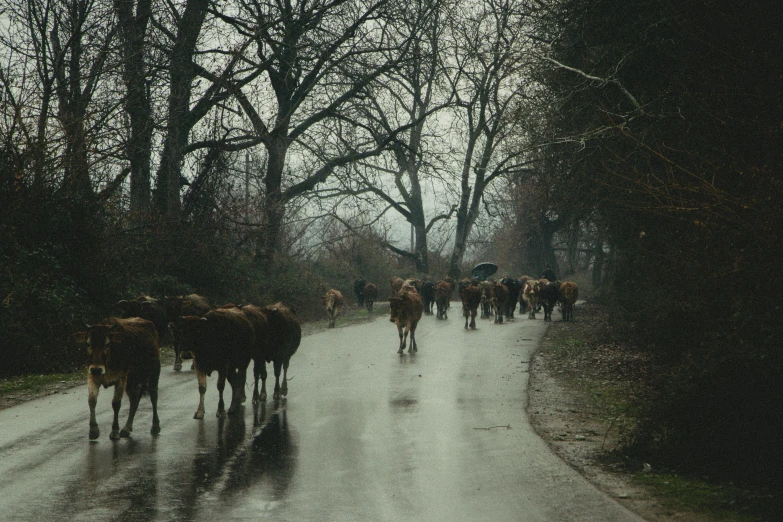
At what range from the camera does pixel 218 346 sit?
36.6 ft

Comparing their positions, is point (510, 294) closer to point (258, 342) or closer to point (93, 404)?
point (258, 342)

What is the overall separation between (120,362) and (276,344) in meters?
3.68

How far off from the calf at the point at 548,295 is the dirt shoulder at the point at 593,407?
10.6 m

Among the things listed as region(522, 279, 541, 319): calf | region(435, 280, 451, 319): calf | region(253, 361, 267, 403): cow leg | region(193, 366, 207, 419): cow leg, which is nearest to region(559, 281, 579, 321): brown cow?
region(522, 279, 541, 319): calf

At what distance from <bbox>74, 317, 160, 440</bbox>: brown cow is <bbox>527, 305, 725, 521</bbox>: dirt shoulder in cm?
460

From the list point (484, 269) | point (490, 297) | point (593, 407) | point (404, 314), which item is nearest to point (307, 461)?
point (593, 407)

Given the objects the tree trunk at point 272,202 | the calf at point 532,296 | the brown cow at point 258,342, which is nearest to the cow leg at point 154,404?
the brown cow at point 258,342

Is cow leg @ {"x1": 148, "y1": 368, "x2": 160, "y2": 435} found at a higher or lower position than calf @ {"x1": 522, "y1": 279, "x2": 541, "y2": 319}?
lower

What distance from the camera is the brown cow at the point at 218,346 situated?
36.0ft

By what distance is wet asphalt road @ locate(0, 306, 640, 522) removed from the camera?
22.6ft

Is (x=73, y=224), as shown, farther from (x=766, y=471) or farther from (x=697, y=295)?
(x=766, y=471)

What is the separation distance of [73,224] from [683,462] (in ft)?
48.7

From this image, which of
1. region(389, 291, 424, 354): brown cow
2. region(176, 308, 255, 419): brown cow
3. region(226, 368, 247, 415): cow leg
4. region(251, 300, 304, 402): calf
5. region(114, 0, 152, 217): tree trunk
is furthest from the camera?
region(114, 0, 152, 217): tree trunk

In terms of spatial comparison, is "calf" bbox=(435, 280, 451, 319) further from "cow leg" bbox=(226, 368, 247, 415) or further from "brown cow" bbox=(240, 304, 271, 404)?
"cow leg" bbox=(226, 368, 247, 415)
